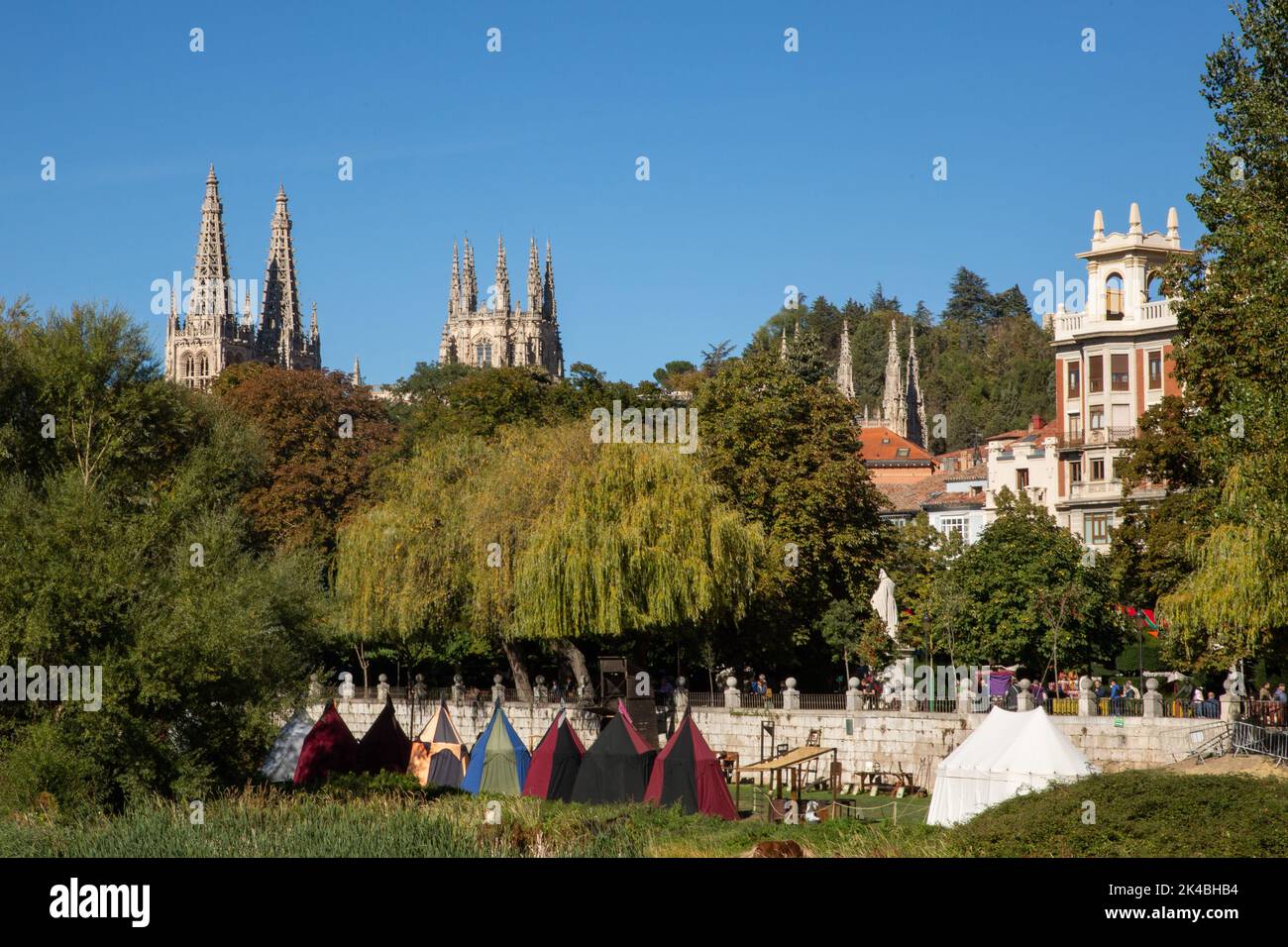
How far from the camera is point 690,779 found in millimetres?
34188

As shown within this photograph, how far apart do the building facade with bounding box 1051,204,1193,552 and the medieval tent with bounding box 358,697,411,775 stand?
2625 centimetres

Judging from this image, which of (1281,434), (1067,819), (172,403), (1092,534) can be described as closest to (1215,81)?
(1281,434)

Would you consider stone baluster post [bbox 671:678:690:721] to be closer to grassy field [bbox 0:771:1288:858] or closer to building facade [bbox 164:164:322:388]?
grassy field [bbox 0:771:1288:858]

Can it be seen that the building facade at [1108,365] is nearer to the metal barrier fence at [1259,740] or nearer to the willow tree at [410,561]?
the willow tree at [410,561]

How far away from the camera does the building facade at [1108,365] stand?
58688 millimetres

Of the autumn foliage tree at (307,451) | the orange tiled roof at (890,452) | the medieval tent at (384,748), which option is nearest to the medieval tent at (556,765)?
the medieval tent at (384,748)

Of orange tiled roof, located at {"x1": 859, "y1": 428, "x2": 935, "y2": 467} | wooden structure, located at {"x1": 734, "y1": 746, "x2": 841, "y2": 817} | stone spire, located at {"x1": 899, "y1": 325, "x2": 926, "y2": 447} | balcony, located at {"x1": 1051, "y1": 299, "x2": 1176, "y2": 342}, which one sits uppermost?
stone spire, located at {"x1": 899, "y1": 325, "x2": 926, "y2": 447}

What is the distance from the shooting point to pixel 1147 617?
48750 millimetres

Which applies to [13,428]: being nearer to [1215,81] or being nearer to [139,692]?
[139,692]

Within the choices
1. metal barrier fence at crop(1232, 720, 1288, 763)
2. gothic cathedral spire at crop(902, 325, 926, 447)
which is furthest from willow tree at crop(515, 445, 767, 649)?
gothic cathedral spire at crop(902, 325, 926, 447)

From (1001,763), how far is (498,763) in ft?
40.0

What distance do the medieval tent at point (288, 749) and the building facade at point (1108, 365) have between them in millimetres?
28023

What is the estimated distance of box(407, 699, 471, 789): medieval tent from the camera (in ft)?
134
